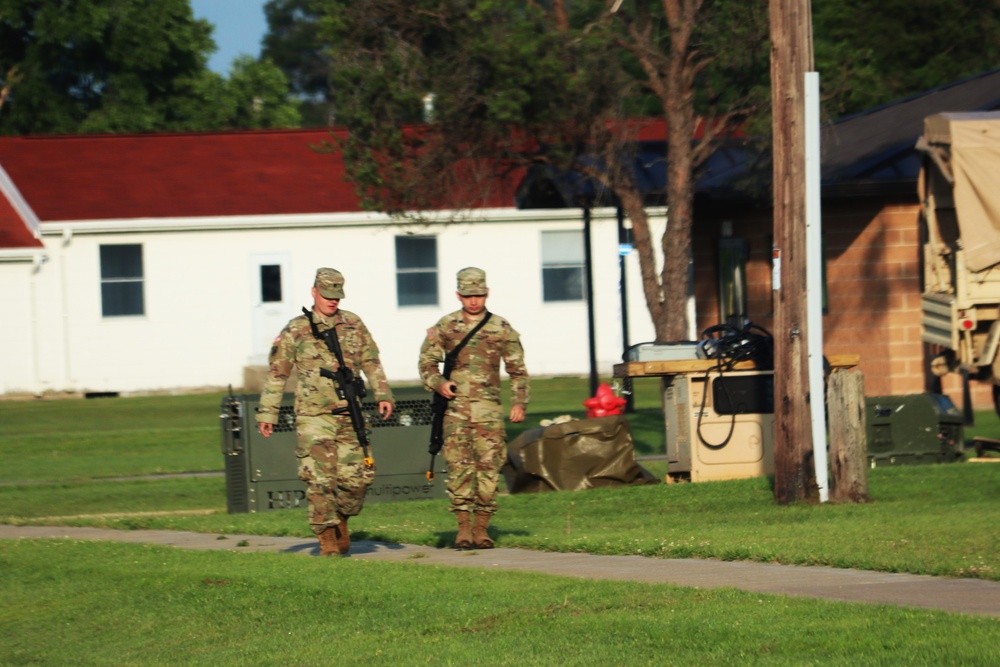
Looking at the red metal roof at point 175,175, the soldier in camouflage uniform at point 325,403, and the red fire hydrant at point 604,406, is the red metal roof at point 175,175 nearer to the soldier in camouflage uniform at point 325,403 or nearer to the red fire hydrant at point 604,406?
the red fire hydrant at point 604,406

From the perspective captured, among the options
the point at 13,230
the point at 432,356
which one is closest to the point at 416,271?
the point at 13,230

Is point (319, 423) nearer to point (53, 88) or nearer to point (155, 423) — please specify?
point (155, 423)

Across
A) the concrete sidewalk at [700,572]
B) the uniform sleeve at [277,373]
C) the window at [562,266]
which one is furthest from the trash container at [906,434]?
the window at [562,266]

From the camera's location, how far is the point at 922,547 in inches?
394

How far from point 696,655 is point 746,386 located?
8100mm

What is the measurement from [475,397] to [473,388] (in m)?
0.06

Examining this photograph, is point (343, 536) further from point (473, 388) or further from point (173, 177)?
point (173, 177)

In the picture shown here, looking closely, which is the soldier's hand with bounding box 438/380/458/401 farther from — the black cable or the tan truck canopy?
the tan truck canopy

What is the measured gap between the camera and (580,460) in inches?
589

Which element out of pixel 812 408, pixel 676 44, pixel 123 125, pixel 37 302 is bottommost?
pixel 812 408

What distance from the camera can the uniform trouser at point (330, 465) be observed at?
10328 millimetres

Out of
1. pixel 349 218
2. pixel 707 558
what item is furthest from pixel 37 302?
pixel 707 558

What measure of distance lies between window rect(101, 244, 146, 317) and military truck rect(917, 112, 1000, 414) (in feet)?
59.2

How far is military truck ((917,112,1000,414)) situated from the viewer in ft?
50.9
